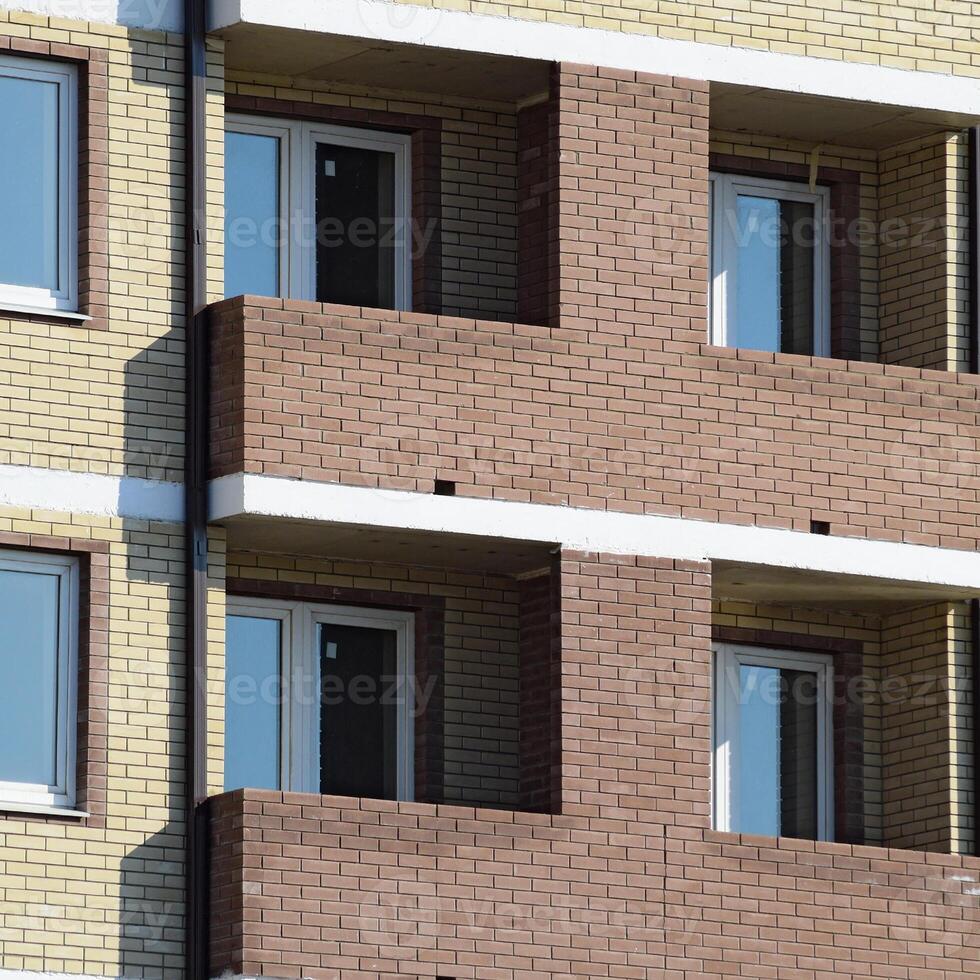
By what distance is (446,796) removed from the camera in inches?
958

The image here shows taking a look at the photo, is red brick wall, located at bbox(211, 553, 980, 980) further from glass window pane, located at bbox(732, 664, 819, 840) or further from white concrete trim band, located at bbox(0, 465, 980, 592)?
glass window pane, located at bbox(732, 664, 819, 840)

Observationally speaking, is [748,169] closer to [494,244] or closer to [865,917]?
[494,244]

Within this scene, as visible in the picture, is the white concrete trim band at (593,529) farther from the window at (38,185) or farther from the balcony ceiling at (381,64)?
the balcony ceiling at (381,64)

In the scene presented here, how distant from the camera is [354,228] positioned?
24969 mm

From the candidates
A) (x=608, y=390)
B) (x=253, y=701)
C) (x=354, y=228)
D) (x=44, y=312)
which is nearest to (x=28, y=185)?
(x=44, y=312)

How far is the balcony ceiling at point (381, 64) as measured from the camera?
24.1 m

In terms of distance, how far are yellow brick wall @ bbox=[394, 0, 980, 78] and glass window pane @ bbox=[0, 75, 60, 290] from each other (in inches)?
105

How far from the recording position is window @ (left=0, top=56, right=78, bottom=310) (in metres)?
23.3

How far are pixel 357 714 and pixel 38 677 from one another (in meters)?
2.50

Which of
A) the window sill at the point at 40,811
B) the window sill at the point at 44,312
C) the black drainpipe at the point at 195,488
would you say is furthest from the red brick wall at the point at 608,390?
the window sill at the point at 40,811

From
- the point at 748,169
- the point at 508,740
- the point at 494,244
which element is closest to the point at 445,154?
the point at 494,244

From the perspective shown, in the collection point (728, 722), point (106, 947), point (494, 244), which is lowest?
point (106, 947)

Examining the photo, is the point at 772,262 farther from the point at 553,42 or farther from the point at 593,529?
the point at 593,529

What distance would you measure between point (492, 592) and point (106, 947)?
3.97 meters
